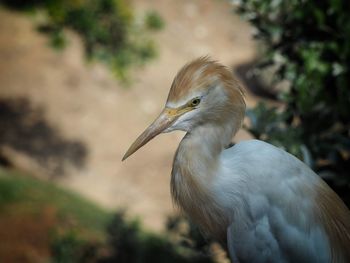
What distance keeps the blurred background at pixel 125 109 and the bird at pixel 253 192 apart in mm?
371

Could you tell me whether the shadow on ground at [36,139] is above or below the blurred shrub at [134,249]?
above

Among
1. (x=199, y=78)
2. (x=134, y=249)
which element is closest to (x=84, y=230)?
(x=134, y=249)

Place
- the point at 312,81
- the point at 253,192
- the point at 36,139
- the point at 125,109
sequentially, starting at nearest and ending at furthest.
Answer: the point at 253,192 → the point at 312,81 → the point at 36,139 → the point at 125,109

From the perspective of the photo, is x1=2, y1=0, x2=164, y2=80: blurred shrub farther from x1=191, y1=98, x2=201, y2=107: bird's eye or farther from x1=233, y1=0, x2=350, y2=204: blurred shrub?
x1=191, y1=98, x2=201, y2=107: bird's eye

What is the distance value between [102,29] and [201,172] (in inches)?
107

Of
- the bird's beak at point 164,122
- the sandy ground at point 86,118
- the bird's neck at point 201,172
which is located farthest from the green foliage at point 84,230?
the bird's beak at point 164,122

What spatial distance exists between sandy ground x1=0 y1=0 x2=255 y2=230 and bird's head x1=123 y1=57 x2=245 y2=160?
3.02 m

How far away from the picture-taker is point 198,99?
207 centimetres

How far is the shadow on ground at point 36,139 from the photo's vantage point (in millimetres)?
5469

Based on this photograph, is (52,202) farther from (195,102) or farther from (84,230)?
(195,102)

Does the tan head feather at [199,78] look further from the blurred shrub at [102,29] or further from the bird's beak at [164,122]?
the blurred shrub at [102,29]

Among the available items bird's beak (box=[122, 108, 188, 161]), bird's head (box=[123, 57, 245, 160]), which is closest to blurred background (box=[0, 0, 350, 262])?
bird's head (box=[123, 57, 245, 160])

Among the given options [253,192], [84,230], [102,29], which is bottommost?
[253,192]

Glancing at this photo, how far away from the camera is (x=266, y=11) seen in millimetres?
2900
